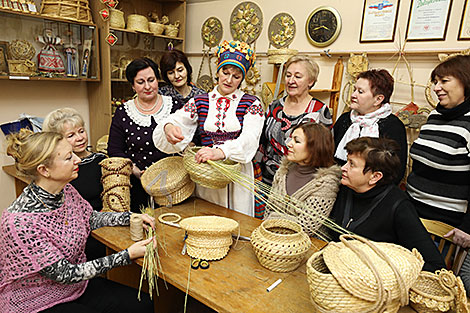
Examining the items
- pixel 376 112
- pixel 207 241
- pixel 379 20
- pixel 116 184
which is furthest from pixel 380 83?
pixel 116 184

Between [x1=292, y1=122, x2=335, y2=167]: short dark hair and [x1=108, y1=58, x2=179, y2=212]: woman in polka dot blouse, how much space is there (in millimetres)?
1161

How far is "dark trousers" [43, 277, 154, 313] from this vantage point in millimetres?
1525

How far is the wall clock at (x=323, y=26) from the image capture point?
10.4ft

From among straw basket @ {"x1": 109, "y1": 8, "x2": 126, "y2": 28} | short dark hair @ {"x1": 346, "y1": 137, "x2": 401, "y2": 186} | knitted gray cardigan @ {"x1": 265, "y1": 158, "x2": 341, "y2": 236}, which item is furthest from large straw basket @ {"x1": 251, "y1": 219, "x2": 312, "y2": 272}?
straw basket @ {"x1": 109, "y1": 8, "x2": 126, "y2": 28}

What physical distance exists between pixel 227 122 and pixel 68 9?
236 cm

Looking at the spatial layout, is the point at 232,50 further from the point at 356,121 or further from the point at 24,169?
the point at 24,169

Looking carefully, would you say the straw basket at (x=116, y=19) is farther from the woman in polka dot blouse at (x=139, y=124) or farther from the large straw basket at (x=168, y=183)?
the large straw basket at (x=168, y=183)

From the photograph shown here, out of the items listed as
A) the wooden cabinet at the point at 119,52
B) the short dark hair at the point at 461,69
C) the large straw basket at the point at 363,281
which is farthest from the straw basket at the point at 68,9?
the large straw basket at the point at 363,281

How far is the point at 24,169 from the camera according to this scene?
53.3 inches

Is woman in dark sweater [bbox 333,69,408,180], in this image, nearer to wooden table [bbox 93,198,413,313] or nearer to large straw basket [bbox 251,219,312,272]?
wooden table [bbox 93,198,413,313]

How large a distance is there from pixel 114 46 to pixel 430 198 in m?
3.37

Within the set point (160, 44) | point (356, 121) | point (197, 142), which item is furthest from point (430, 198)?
point (160, 44)

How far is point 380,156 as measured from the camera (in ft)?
4.86

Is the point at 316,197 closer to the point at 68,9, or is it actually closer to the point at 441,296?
the point at 441,296
